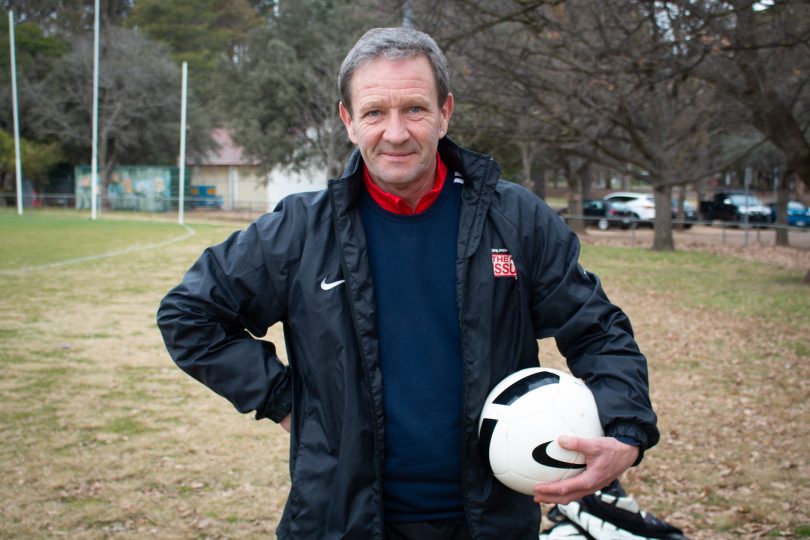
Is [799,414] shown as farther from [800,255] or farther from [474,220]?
[800,255]

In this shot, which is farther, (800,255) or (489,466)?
(800,255)

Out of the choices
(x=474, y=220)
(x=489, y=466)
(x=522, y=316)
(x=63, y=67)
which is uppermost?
(x=63, y=67)

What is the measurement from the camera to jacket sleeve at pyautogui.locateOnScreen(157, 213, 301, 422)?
252cm

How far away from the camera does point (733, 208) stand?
3875cm

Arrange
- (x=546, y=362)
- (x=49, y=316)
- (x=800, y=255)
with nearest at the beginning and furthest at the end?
1. (x=546, y=362)
2. (x=49, y=316)
3. (x=800, y=255)

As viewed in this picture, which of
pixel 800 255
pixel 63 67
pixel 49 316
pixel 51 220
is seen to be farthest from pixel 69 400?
pixel 63 67

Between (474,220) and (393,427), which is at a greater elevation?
(474,220)

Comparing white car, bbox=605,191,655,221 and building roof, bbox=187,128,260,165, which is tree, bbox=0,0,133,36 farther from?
white car, bbox=605,191,655,221

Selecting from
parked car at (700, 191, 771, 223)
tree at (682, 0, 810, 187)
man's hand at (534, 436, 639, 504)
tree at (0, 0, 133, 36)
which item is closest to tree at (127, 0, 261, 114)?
tree at (0, 0, 133, 36)

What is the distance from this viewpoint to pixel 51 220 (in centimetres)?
3562

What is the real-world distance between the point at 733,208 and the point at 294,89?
2155cm

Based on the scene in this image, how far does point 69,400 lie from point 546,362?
200 inches

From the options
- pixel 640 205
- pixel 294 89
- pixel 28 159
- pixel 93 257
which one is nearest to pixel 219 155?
pixel 28 159

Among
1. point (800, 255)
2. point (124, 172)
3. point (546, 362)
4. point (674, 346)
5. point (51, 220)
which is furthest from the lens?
point (124, 172)
